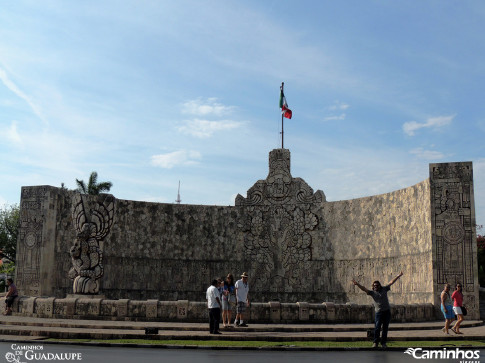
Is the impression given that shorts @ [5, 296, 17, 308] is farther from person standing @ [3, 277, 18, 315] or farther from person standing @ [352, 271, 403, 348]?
person standing @ [352, 271, 403, 348]

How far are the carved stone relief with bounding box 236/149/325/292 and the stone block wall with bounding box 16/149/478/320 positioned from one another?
44 millimetres

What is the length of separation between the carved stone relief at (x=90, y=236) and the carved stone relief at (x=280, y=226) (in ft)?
26.5

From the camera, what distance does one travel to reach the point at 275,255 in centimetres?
2491

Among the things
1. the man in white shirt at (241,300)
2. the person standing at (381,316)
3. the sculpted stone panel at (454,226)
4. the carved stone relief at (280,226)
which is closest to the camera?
the person standing at (381,316)

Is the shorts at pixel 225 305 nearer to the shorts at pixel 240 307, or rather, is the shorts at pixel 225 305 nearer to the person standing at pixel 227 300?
the person standing at pixel 227 300

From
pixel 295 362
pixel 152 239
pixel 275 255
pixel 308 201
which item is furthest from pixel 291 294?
pixel 295 362

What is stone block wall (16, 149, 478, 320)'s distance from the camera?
893 inches

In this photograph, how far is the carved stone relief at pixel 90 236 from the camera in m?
18.3

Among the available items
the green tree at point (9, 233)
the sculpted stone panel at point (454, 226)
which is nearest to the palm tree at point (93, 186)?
the green tree at point (9, 233)

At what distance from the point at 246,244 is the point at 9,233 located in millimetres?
25082

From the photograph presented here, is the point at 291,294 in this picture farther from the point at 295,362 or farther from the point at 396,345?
the point at 295,362

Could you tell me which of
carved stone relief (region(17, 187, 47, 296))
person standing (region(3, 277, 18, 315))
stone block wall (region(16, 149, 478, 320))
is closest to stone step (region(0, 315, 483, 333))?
person standing (region(3, 277, 18, 315))

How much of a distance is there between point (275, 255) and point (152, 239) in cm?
544

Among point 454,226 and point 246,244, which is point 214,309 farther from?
point 246,244
